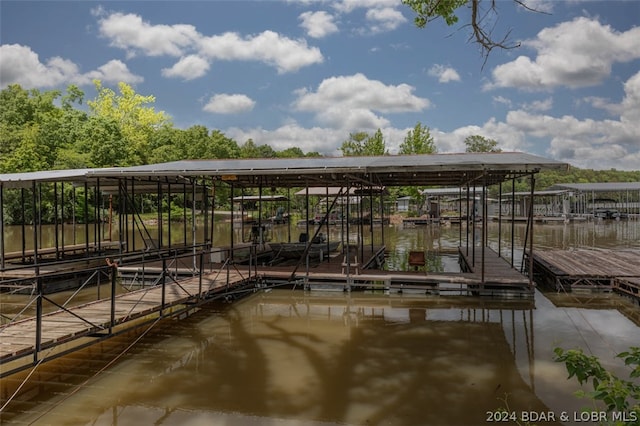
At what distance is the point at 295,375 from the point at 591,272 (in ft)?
33.7

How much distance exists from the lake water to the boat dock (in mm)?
926

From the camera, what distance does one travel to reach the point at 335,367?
24.3 feet

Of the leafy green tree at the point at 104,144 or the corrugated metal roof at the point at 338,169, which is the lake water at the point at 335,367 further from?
the leafy green tree at the point at 104,144

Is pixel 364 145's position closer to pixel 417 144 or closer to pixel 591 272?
pixel 417 144

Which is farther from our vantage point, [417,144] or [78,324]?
[417,144]

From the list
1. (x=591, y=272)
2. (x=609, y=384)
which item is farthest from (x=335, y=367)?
(x=591, y=272)

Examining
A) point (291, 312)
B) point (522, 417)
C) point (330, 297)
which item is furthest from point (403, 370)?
point (330, 297)

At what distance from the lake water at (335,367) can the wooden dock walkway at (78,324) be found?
508mm

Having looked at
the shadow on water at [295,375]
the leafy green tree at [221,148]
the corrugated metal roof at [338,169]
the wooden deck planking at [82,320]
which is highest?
the leafy green tree at [221,148]

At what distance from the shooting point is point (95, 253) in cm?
1605

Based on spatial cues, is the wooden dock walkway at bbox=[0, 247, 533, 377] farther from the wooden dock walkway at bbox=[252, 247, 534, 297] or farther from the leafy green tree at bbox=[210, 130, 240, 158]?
the leafy green tree at bbox=[210, 130, 240, 158]

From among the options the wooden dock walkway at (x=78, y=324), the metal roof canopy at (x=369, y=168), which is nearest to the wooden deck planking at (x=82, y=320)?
the wooden dock walkway at (x=78, y=324)

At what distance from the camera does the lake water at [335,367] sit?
5.91 metres

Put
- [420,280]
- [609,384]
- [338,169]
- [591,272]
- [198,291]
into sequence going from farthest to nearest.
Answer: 1. [591,272]
2. [420,280]
3. [338,169]
4. [198,291]
5. [609,384]
